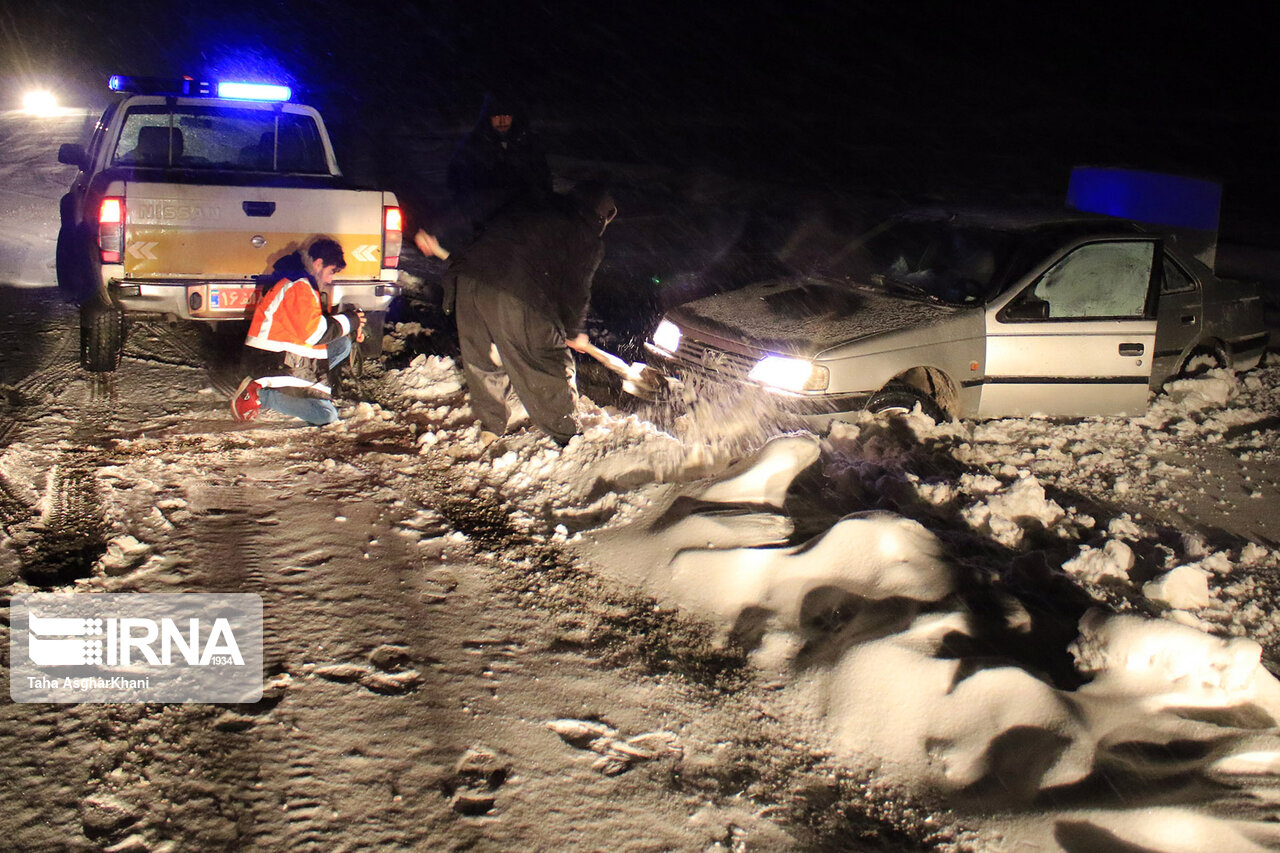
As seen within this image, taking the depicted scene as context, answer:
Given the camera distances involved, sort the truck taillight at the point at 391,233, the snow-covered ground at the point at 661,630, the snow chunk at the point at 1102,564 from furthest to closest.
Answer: the truck taillight at the point at 391,233
the snow chunk at the point at 1102,564
the snow-covered ground at the point at 661,630

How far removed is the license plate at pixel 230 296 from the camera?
20.5ft

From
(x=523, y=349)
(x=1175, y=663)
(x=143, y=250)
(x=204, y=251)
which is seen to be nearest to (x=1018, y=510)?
(x=1175, y=663)

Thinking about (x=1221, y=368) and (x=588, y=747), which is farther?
(x=1221, y=368)

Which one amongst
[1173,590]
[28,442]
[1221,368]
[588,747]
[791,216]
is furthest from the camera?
[791,216]

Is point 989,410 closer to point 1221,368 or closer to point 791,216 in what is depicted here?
point 1221,368

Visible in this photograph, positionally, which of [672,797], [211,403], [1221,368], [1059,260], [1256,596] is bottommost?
[672,797]

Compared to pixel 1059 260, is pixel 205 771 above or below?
below

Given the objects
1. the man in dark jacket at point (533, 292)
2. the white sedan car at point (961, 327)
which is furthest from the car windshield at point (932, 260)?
the man in dark jacket at point (533, 292)

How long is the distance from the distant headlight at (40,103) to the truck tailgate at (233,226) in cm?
2040

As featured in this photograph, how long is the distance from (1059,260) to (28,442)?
609 cm

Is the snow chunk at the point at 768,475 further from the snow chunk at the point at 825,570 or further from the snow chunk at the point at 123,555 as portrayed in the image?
the snow chunk at the point at 123,555

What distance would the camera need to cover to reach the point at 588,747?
127 inches

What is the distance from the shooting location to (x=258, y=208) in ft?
20.5

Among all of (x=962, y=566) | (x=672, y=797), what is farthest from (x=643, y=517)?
(x=672, y=797)
